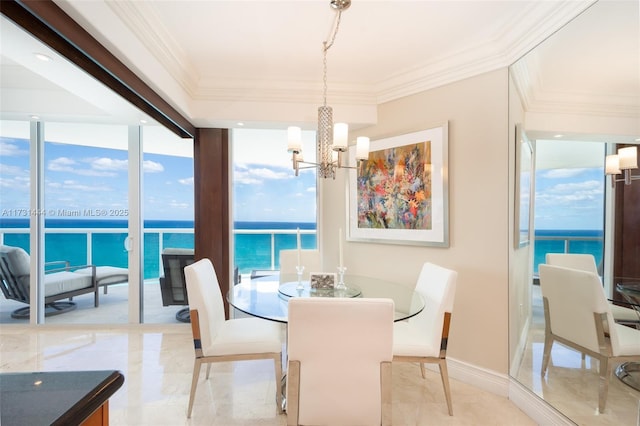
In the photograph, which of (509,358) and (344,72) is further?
(344,72)

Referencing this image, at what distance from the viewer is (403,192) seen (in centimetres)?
276

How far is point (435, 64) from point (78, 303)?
4.69 m

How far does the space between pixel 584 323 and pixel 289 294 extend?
1791mm

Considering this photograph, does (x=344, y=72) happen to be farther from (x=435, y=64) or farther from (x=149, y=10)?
(x=149, y=10)

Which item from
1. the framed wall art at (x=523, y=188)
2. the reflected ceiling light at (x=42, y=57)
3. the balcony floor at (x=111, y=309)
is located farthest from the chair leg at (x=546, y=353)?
the reflected ceiling light at (x=42, y=57)

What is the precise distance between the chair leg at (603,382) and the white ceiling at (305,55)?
51.6 inches

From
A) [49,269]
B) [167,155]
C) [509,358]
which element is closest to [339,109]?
[167,155]

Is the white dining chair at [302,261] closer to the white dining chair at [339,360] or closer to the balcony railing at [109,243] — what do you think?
the balcony railing at [109,243]

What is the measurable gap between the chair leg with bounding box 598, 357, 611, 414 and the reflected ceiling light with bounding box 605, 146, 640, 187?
944mm

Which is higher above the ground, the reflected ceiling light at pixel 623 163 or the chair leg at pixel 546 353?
the reflected ceiling light at pixel 623 163

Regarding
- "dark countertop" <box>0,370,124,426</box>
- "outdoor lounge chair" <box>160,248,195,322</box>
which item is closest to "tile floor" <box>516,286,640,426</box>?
"dark countertop" <box>0,370,124,426</box>

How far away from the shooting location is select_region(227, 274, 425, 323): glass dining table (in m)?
1.84

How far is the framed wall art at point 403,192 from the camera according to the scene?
254 centimetres

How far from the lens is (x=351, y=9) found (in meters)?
1.90
